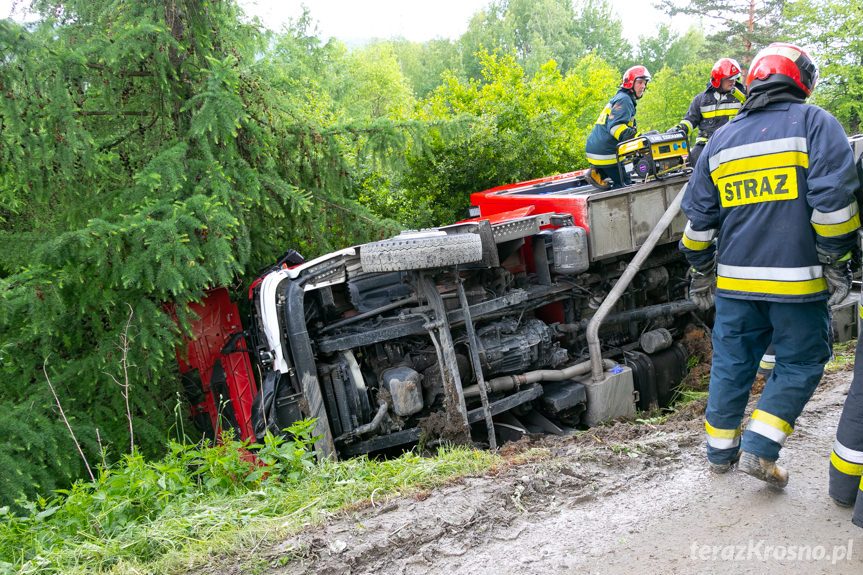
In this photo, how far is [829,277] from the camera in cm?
266

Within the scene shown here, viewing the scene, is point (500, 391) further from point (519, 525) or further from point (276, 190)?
point (276, 190)

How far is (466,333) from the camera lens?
4.58 metres

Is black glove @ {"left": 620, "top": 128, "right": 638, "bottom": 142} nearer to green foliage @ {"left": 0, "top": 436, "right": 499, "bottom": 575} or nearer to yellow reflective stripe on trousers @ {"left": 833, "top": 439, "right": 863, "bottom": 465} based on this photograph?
green foliage @ {"left": 0, "top": 436, "right": 499, "bottom": 575}

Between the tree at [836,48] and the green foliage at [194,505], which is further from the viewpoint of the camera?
the tree at [836,48]

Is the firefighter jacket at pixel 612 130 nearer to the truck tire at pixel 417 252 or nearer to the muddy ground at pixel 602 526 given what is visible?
the truck tire at pixel 417 252

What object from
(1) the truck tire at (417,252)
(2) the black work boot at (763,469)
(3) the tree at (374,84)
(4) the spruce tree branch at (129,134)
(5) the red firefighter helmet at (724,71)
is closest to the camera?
(2) the black work boot at (763,469)

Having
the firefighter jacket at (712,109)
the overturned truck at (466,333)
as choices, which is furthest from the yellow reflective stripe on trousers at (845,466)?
the firefighter jacket at (712,109)

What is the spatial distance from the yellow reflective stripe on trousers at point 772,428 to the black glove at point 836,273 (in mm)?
601

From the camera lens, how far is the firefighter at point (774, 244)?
8.46ft

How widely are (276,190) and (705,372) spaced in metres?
4.23

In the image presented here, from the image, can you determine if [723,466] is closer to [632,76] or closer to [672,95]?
[632,76]

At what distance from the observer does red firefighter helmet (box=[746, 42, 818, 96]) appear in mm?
2781

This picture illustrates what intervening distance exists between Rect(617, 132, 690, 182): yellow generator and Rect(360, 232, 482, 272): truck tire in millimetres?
2197

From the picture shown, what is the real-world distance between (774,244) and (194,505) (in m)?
3.01
